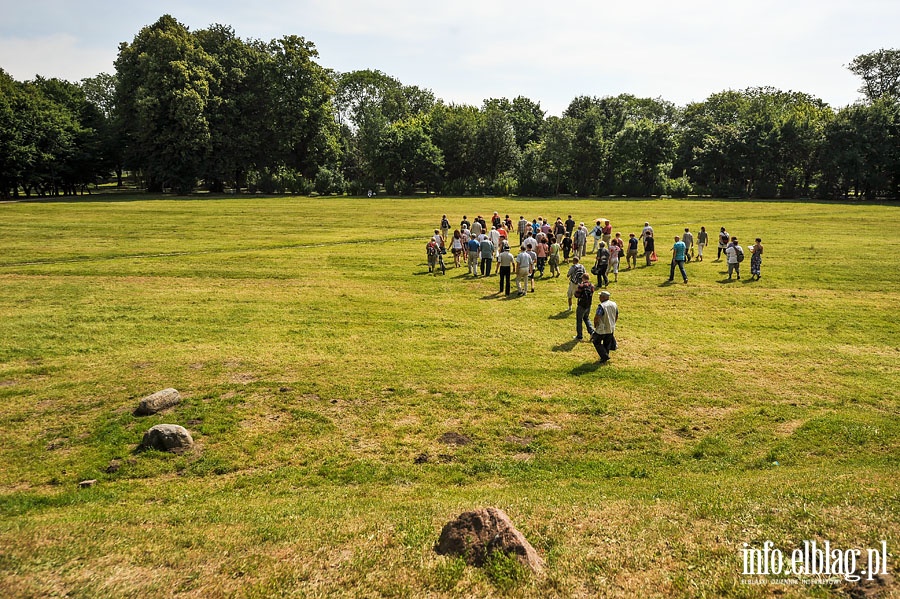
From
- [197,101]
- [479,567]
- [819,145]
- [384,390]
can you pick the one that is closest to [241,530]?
[479,567]

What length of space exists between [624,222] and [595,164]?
32.6 m

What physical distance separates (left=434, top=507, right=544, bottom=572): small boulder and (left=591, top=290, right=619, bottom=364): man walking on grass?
784 centimetres

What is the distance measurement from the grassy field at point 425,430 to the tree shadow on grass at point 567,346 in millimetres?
81

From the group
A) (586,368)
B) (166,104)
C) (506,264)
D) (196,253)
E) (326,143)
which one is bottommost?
(586,368)

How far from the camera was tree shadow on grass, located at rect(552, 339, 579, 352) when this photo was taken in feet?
49.0

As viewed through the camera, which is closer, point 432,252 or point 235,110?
point 432,252

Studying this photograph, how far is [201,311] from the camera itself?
60.6 feet

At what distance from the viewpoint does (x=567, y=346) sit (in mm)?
15172

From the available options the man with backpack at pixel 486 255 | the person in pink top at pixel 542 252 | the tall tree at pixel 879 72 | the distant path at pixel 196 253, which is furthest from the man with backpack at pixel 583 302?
the tall tree at pixel 879 72

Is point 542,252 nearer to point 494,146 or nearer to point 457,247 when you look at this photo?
point 457,247

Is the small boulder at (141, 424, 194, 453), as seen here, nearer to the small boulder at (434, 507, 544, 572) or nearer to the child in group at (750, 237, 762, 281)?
the small boulder at (434, 507, 544, 572)

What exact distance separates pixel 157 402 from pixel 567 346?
33.2 ft

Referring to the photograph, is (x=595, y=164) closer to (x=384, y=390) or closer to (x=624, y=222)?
(x=624, y=222)

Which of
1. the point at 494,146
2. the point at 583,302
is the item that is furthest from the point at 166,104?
the point at 583,302
